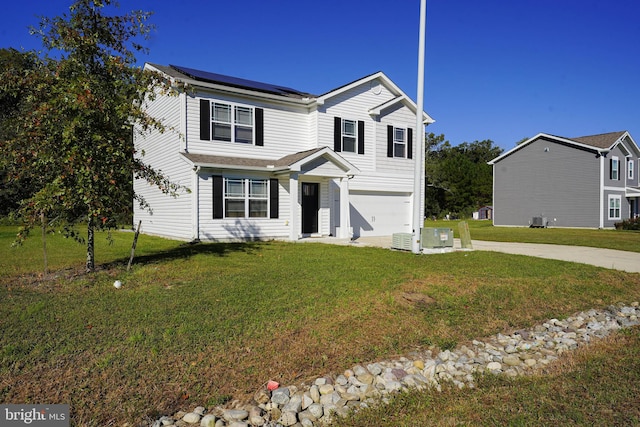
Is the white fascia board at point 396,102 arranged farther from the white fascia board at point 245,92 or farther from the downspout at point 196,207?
the downspout at point 196,207

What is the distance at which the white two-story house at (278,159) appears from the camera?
47.1ft

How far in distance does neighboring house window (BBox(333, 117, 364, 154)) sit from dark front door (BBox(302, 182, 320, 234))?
1923 mm

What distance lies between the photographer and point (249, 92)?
49.9 feet

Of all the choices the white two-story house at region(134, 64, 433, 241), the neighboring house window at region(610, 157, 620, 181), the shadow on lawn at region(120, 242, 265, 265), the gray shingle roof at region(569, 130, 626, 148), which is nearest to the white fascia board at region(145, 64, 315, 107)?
the white two-story house at region(134, 64, 433, 241)

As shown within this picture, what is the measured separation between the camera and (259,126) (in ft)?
51.5

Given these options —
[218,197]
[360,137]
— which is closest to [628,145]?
[360,137]

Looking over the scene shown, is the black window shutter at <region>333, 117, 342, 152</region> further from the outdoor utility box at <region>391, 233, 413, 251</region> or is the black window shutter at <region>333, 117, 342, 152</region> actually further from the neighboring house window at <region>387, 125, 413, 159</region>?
the outdoor utility box at <region>391, 233, 413, 251</region>

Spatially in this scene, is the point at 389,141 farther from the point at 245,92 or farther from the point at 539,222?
the point at 539,222

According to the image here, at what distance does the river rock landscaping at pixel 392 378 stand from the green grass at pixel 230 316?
0.18 m

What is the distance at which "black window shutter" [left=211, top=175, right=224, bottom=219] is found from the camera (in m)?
14.2

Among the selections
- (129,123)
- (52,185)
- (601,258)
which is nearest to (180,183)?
(129,123)

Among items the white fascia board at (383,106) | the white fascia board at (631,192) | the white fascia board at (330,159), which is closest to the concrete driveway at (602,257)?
the white fascia board at (330,159)

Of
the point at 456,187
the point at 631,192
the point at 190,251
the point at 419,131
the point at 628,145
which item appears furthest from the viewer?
the point at 456,187

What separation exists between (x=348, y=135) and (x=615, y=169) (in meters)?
22.2
